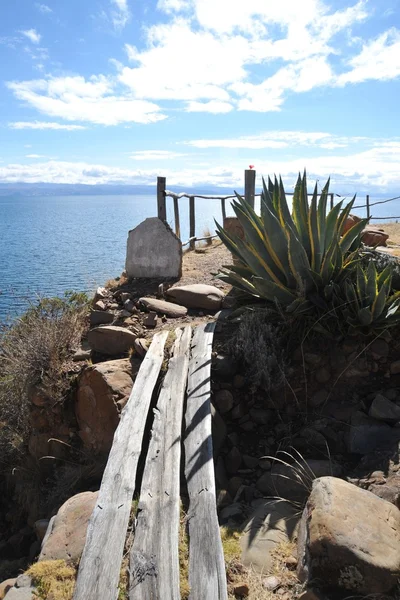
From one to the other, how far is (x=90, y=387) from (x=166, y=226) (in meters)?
3.19

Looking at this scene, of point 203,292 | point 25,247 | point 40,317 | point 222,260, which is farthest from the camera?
point 25,247

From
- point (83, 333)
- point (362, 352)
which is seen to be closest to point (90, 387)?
point (83, 333)

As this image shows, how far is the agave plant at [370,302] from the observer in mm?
3959

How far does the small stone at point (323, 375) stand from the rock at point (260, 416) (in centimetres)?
51

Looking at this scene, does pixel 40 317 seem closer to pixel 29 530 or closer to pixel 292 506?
pixel 29 530

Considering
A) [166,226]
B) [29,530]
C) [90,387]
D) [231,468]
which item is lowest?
[29,530]

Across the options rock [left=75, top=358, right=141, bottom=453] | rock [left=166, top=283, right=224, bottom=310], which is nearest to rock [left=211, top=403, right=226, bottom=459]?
rock [left=75, top=358, right=141, bottom=453]

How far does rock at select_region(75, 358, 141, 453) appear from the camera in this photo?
423 centimetres

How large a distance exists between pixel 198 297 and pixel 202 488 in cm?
300

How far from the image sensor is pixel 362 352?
13.5ft

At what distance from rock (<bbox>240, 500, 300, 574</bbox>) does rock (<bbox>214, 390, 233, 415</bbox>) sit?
0.98 meters

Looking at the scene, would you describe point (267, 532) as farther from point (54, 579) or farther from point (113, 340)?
point (113, 340)

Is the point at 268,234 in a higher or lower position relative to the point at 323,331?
higher

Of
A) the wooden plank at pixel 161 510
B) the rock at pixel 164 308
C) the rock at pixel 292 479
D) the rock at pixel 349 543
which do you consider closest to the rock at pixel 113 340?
the rock at pixel 164 308
